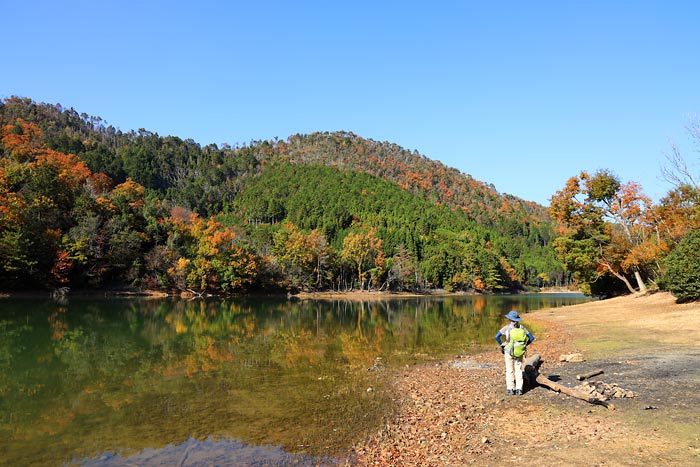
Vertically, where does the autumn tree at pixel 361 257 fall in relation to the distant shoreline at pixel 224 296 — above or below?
above

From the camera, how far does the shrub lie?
29.9m

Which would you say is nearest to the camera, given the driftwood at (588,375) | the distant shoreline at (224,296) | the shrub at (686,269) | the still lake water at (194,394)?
the still lake water at (194,394)

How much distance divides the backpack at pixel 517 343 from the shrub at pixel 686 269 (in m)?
24.1

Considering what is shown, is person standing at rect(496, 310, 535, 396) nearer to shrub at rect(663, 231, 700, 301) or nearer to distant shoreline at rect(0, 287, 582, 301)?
shrub at rect(663, 231, 700, 301)

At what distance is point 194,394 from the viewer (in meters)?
14.9

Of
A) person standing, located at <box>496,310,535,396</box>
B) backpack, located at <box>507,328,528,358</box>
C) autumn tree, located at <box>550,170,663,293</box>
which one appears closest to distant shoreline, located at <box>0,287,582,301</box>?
autumn tree, located at <box>550,170,663,293</box>

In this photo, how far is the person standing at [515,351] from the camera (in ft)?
41.0

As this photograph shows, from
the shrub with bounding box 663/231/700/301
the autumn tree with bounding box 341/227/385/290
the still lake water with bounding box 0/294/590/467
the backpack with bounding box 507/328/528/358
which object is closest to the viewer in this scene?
the still lake water with bounding box 0/294/590/467

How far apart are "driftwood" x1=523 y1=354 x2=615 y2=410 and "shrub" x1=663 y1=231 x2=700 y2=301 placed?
22358mm

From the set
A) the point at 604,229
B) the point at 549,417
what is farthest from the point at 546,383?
the point at 604,229

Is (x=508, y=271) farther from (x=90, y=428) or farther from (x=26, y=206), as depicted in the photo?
(x=90, y=428)

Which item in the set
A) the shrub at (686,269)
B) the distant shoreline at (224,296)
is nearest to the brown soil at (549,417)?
the shrub at (686,269)

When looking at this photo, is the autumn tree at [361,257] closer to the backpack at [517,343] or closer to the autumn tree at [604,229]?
the autumn tree at [604,229]

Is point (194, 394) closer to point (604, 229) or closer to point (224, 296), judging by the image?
point (604, 229)
